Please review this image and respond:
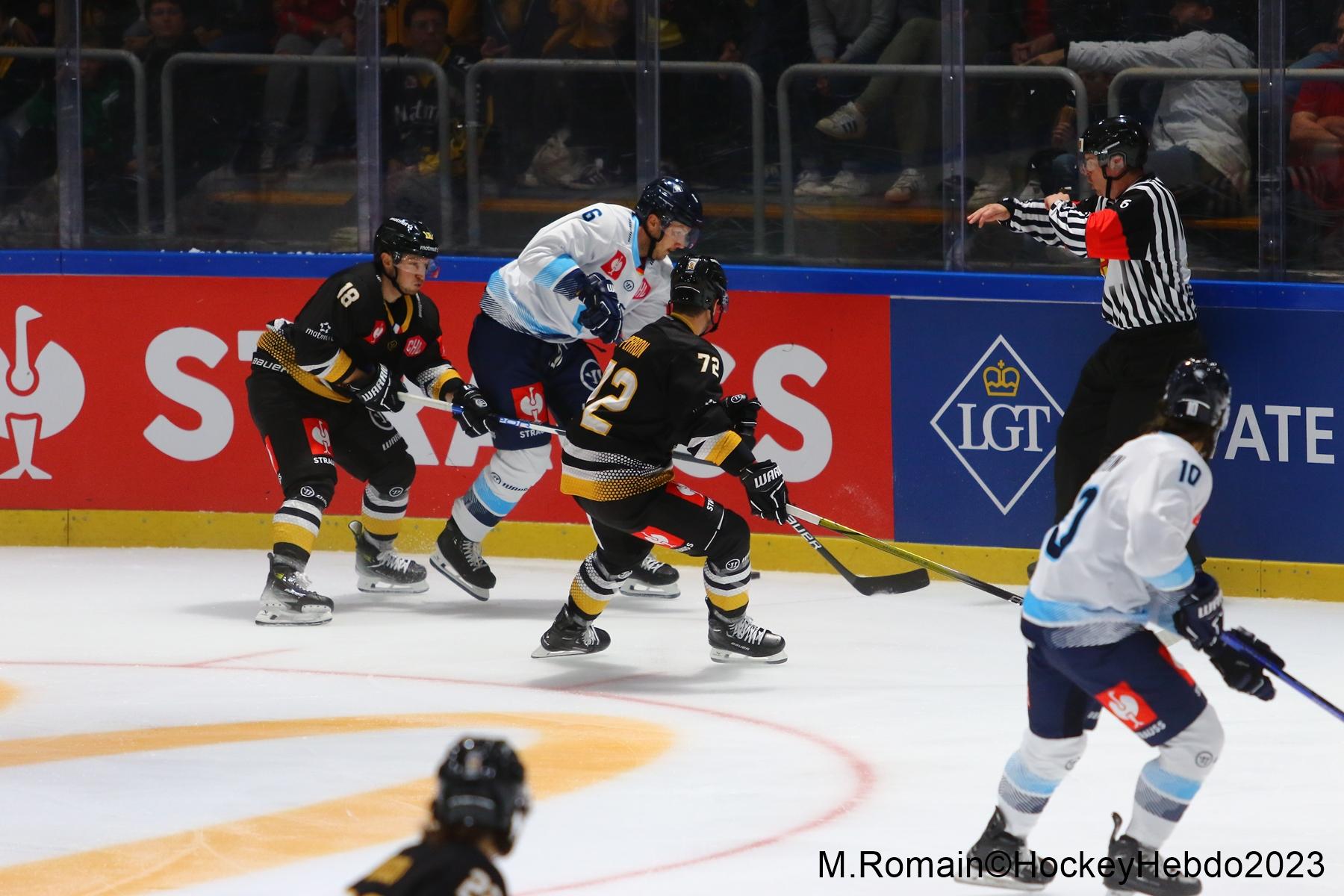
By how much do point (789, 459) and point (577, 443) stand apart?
1.68 meters

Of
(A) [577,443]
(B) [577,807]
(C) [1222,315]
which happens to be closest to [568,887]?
(B) [577,807]

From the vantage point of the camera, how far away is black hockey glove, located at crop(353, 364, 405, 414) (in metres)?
6.25

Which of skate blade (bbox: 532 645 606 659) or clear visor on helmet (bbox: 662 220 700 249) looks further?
clear visor on helmet (bbox: 662 220 700 249)

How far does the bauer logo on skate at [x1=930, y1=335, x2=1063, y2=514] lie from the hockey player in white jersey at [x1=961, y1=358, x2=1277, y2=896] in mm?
2983

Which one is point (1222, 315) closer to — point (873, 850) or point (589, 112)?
point (589, 112)

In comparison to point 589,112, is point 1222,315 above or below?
below

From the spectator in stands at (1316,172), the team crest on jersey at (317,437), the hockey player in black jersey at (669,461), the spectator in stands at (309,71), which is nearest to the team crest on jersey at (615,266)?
the hockey player in black jersey at (669,461)

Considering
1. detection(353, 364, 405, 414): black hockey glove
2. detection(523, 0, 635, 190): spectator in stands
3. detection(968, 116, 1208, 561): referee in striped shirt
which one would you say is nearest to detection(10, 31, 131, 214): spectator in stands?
detection(523, 0, 635, 190): spectator in stands

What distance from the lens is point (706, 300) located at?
17.0 ft

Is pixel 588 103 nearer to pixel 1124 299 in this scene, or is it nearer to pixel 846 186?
pixel 846 186

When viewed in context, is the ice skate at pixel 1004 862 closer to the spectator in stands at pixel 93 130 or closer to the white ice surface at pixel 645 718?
the white ice surface at pixel 645 718

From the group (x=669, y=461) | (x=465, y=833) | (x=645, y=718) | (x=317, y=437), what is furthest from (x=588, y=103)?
(x=465, y=833)

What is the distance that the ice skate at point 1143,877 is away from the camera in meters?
3.59

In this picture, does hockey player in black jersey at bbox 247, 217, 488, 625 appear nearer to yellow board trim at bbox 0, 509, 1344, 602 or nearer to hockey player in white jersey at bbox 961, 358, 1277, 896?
yellow board trim at bbox 0, 509, 1344, 602
